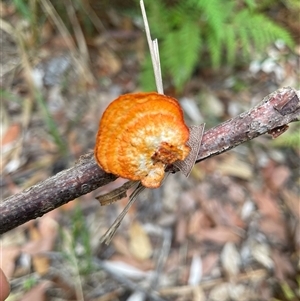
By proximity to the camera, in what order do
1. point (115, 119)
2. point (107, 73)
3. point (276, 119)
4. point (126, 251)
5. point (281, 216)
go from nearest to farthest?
point (115, 119), point (276, 119), point (126, 251), point (281, 216), point (107, 73)

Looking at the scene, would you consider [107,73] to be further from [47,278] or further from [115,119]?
[115,119]

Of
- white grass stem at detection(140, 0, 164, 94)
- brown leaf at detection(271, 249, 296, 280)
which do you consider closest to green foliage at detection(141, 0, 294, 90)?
brown leaf at detection(271, 249, 296, 280)

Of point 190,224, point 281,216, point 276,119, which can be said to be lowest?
point 281,216

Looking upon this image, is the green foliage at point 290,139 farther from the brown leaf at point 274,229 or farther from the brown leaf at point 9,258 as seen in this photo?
the brown leaf at point 9,258

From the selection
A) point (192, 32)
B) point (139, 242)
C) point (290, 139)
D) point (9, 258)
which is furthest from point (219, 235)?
point (192, 32)

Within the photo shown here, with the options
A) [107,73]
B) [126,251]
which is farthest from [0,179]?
[107,73]

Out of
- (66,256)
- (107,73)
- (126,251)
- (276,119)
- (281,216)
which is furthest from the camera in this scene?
(107,73)
